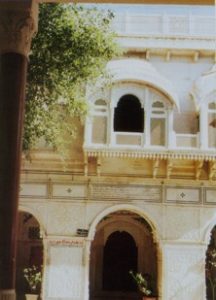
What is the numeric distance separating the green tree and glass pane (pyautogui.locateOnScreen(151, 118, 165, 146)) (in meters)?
3.80

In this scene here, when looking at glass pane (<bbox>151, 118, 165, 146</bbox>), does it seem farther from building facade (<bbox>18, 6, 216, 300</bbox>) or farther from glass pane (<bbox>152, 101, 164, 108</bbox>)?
glass pane (<bbox>152, 101, 164, 108</bbox>)

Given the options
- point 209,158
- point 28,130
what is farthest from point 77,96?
point 209,158

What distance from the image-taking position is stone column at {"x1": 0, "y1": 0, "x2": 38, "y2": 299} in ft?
15.1

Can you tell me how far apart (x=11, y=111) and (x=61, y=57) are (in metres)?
4.04

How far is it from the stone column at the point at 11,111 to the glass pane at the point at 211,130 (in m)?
8.54

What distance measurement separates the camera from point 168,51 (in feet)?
46.2

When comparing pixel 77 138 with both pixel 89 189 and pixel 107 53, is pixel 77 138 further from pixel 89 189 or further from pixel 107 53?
pixel 107 53

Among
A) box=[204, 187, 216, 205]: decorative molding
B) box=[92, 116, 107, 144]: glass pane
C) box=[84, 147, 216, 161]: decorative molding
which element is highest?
box=[92, 116, 107, 144]: glass pane

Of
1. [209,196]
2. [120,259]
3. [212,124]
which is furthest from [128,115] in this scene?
[120,259]

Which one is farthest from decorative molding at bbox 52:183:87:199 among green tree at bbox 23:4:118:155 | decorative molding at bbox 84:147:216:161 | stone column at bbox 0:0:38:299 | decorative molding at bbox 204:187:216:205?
stone column at bbox 0:0:38:299

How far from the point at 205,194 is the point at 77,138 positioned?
11.8 ft

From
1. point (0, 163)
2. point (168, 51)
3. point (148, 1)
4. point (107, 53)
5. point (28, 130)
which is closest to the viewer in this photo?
point (0, 163)

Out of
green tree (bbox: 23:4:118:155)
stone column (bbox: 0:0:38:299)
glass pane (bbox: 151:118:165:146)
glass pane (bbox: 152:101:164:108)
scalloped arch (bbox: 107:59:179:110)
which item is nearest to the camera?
stone column (bbox: 0:0:38:299)

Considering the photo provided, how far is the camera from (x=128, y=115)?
13.9 meters
